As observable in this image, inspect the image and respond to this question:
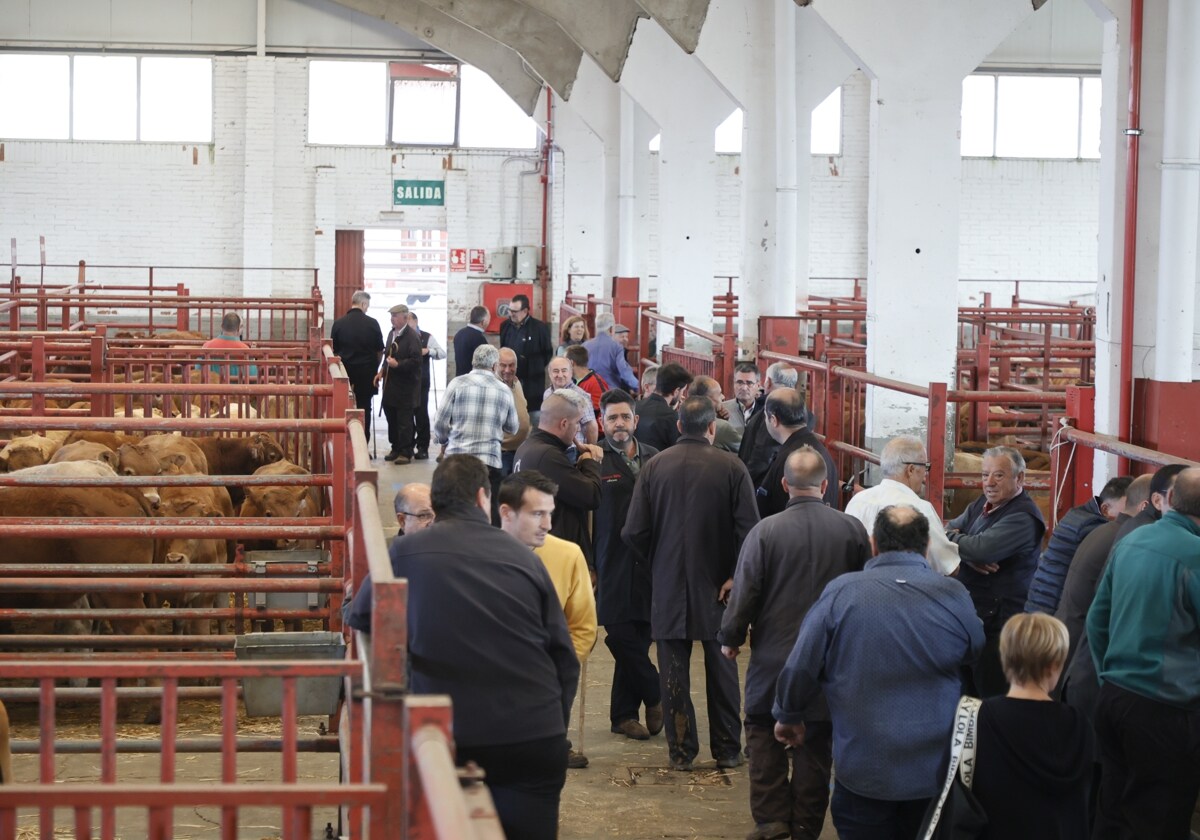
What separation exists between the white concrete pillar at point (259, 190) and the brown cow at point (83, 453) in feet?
57.6

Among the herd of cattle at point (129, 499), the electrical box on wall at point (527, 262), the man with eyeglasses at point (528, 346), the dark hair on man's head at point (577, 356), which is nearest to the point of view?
the herd of cattle at point (129, 499)

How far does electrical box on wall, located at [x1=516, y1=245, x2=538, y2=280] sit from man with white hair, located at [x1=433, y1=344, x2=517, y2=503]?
17.2 meters

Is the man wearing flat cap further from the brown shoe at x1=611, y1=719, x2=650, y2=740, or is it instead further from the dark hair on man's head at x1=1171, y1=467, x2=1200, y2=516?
the dark hair on man's head at x1=1171, y1=467, x2=1200, y2=516

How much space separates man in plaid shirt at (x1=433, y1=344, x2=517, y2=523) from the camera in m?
10.1

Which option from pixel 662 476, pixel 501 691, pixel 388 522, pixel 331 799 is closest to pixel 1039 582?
pixel 662 476

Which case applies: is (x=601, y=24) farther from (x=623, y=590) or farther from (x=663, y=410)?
(x=623, y=590)

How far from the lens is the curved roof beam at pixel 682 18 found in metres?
14.1

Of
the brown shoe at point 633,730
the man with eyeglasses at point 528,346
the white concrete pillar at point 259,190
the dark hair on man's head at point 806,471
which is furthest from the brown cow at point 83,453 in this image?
the white concrete pillar at point 259,190

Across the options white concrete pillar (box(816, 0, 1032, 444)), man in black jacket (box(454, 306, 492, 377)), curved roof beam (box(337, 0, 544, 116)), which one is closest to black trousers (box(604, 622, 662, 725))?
white concrete pillar (box(816, 0, 1032, 444))

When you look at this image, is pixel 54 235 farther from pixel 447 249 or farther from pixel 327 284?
pixel 447 249

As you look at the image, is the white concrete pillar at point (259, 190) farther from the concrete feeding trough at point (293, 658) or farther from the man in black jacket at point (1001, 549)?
the man in black jacket at point (1001, 549)

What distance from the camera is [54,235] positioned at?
86.6ft

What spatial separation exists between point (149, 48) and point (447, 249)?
623cm

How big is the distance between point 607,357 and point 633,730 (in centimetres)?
608
